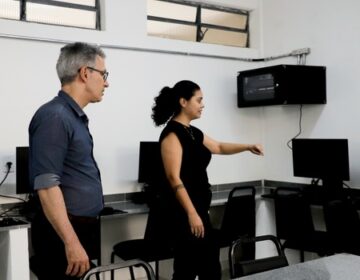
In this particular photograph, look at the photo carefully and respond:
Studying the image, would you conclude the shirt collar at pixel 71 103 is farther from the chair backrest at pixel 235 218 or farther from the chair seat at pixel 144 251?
the chair backrest at pixel 235 218

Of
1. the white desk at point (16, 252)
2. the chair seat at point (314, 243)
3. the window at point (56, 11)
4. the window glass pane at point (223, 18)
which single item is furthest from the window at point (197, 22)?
the white desk at point (16, 252)

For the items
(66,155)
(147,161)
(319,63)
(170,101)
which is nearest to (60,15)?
(147,161)

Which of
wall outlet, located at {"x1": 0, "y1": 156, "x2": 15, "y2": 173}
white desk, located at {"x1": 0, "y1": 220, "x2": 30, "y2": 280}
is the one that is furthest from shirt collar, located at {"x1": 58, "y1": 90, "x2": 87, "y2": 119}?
wall outlet, located at {"x1": 0, "y1": 156, "x2": 15, "y2": 173}

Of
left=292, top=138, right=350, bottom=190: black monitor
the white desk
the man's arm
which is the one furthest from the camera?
left=292, top=138, right=350, bottom=190: black monitor

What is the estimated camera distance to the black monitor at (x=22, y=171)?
3275 mm

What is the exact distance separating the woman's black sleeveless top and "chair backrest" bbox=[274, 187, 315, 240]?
1.36 meters

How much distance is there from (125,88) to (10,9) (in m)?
1.15

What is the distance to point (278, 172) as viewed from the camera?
16.3 feet

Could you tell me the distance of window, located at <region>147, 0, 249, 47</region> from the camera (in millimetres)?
4461

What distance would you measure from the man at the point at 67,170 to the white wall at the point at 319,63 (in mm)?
2890

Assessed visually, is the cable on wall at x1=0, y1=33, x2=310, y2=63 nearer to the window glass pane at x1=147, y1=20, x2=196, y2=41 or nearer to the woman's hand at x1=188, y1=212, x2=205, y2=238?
the window glass pane at x1=147, y1=20, x2=196, y2=41

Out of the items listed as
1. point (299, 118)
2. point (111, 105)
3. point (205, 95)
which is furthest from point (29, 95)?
point (299, 118)

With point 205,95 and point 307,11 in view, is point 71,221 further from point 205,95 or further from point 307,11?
point 307,11

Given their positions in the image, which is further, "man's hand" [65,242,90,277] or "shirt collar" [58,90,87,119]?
"shirt collar" [58,90,87,119]
